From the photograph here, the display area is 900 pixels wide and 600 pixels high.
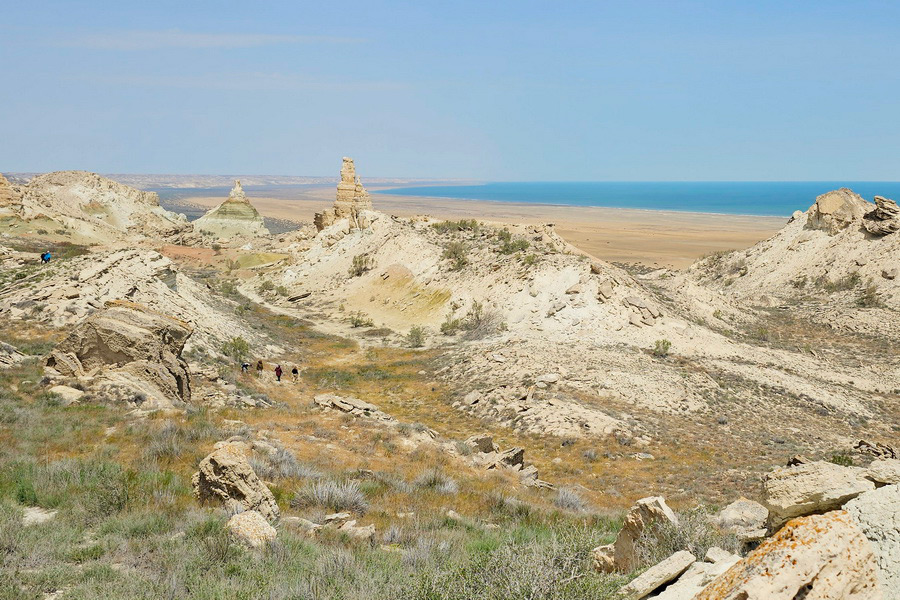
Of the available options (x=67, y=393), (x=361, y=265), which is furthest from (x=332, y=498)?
(x=361, y=265)

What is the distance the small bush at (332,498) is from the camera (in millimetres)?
7840

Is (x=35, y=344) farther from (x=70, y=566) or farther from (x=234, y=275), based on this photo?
(x=234, y=275)

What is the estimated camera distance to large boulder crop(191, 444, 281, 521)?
23.1 feet

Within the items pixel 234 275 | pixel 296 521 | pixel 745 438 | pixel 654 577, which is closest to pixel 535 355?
pixel 745 438

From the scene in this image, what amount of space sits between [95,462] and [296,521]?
10.9ft

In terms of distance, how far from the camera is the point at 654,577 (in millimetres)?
4500

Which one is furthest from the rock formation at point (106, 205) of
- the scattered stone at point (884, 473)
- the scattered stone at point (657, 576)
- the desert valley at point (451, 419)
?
the scattered stone at point (884, 473)

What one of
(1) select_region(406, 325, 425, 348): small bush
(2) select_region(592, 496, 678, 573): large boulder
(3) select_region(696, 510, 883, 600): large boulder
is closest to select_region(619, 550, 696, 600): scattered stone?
(2) select_region(592, 496, 678, 573): large boulder

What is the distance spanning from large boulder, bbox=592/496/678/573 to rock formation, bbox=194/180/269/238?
2315 inches

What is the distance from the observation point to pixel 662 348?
21188 mm

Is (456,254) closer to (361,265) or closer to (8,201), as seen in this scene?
(361,265)

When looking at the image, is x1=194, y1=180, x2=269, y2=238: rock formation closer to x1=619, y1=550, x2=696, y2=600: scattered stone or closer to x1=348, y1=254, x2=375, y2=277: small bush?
x1=348, y1=254, x2=375, y2=277: small bush

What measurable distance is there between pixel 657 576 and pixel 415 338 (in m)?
21.4

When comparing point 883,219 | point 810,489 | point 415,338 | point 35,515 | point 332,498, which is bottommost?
point 415,338
